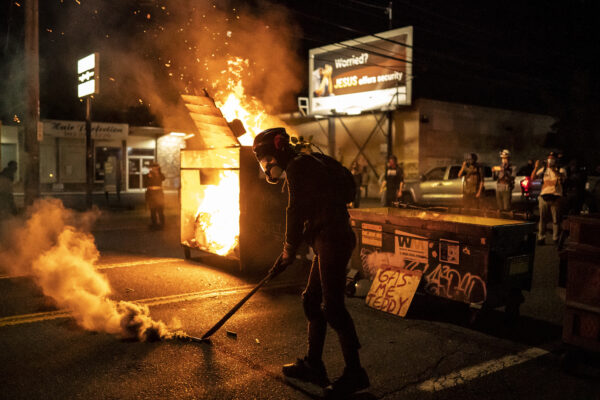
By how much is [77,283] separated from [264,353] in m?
3.06

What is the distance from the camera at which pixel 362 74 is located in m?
25.5

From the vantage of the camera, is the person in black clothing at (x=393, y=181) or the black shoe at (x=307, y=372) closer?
the black shoe at (x=307, y=372)

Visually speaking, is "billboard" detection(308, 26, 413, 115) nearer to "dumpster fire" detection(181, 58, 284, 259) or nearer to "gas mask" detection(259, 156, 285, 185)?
"dumpster fire" detection(181, 58, 284, 259)

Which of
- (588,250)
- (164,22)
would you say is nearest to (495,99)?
(164,22)

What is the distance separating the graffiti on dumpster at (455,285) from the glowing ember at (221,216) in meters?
3.13

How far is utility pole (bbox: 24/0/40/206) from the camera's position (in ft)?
42.1

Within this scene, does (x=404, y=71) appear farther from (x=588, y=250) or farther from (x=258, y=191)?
(x=588, y=250)

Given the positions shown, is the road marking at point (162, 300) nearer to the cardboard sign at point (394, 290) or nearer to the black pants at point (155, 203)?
the cardboard sign at point (394, 290)

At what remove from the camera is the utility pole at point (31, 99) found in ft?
42.1

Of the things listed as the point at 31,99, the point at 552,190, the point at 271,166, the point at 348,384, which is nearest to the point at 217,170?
the point at 271,166

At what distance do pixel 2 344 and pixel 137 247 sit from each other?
569 centimetres

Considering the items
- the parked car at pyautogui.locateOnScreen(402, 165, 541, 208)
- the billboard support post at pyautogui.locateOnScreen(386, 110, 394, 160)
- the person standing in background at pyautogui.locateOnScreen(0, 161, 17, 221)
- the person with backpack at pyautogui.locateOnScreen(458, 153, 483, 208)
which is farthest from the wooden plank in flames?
the billboard support post at pyautogui.locateOnScreen(386, 110, 394, 160)

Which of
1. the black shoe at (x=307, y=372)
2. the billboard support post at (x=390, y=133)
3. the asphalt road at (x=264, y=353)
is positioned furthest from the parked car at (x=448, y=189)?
the black shoe at (x=307, y=372)

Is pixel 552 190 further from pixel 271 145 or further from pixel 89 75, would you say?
pixel 89 75
